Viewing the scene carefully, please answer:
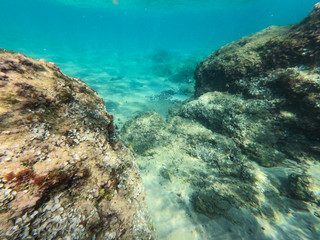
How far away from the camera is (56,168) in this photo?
1.41 meters

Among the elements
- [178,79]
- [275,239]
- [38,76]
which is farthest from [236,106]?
[178,79]

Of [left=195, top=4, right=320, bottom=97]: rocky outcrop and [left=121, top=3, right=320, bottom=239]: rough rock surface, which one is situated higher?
[left=195, top=4, right=320, bottom=97]: rocky outcrop

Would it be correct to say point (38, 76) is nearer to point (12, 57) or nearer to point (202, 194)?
point (12, 57)

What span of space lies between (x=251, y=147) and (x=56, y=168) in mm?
4589

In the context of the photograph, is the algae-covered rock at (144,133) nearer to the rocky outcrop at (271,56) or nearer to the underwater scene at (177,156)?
the underwater scene at (177,156)

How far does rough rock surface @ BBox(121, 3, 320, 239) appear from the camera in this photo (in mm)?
2826

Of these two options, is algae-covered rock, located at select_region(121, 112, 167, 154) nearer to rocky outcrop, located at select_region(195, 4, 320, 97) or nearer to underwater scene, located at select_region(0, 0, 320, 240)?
underwater scene, located at select_region(0, 0, 320, 240)

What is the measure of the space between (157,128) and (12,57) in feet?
12.4

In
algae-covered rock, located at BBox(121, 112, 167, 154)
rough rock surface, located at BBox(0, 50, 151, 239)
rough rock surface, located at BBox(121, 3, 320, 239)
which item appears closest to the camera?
rough rock surface, located at BBox(0, 50, 151, 239)

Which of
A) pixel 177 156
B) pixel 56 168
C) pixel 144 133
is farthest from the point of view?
pixel 144 133

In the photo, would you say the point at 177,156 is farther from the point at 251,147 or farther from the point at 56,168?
the point at 56,168

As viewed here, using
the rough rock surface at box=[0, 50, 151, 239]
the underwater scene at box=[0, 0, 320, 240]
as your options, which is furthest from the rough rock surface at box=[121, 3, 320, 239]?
the rough rock surface at box=[0, 50, 151, 239]

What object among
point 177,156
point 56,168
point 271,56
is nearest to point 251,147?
point 177,156

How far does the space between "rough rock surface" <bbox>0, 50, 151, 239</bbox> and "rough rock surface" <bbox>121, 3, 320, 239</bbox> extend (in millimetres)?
1673
